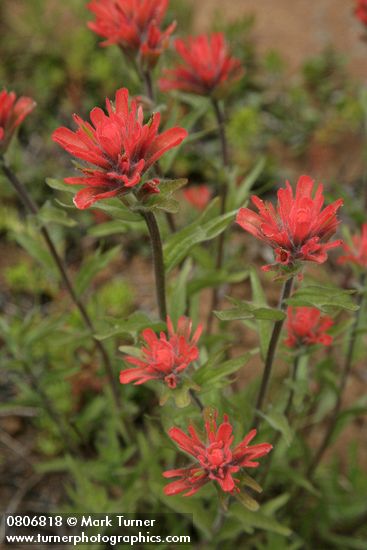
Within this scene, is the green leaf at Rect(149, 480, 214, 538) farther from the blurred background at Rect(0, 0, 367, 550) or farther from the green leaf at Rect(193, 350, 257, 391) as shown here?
the green leaf at Rect(193, 350, 257, 391)

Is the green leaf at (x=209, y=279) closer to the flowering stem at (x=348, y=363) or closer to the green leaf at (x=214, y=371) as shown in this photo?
the flowering stem at (x=348, y=363)

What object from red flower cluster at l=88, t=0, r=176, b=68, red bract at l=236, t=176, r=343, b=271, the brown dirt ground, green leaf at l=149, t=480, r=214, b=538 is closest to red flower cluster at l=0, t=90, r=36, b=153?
red flower cluster at l=88, t=0, r=176, b=68

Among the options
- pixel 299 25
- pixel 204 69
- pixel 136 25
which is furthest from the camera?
pixel 299 25

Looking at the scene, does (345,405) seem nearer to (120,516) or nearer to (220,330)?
(220,330)

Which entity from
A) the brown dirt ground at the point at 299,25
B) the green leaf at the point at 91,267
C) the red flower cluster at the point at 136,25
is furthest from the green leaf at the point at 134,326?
the brown dirt ground at the point at 299,25

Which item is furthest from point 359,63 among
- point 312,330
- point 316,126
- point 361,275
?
point 312,330

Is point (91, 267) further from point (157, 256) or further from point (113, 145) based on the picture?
point (113, 145)

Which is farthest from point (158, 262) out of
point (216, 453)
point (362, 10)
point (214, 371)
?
point (362, 10)
